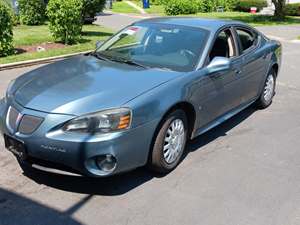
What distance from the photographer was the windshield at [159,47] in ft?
17.6

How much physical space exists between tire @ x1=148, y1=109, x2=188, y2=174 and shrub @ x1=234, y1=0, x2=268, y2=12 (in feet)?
114

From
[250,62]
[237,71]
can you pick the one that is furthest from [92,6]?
[237,71]

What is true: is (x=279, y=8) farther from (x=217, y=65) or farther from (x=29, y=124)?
(x=29, y=124)

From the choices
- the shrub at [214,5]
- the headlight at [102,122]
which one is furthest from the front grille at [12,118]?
the shrub at [214,5]

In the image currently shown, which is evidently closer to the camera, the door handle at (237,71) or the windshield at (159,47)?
the windshield at (159,47)

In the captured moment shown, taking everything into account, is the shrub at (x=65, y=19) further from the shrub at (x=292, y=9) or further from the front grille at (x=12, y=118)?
the shrub at (x=292, y=9)

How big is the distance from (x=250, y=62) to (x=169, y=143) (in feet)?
7.38

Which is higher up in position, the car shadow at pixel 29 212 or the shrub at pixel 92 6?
the shrub at pixel 92 6

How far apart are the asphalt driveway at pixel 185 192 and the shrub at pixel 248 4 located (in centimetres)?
3376

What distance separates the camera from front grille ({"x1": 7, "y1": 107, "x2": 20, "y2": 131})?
14.3 ft

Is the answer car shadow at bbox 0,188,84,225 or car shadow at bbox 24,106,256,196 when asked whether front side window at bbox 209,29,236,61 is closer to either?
car shadow at bbox 24,106,256,196

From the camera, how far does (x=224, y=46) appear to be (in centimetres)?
600

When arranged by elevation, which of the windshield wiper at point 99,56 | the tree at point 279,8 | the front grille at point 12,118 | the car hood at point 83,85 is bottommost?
the tree at point 279,8

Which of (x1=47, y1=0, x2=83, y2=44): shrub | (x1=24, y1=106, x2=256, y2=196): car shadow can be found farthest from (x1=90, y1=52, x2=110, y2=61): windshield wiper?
(x1=47, y1=0, x2=83, y2=44): shrub
